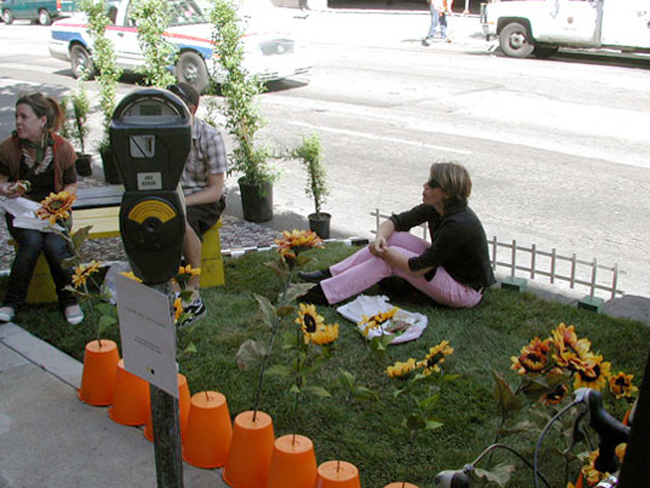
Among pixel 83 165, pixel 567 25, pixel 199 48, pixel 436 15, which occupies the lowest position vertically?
pixel 83 165

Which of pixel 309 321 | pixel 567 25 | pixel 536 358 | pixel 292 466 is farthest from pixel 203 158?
pixel 567 25

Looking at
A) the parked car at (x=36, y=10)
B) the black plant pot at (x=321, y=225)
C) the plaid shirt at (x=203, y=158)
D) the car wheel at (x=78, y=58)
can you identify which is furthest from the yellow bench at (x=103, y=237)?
the parked car at (x=36, y=10)

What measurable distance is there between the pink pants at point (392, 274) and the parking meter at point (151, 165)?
2654 millimetres

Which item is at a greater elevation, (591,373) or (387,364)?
(591,373)

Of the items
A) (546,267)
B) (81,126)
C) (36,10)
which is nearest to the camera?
(546,267)

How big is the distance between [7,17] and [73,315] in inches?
1123

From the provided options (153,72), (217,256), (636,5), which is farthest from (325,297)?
(636,5)

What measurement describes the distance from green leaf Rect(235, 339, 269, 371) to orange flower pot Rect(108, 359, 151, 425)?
0.82 m

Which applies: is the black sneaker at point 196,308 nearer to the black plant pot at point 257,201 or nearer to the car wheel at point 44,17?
the black plant pot at point 257,201

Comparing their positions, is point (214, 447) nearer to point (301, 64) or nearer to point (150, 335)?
point (150, 335)

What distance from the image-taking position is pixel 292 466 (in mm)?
3068

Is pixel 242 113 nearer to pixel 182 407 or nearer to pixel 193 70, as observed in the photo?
pixel 182 407

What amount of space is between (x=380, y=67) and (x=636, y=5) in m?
5.10

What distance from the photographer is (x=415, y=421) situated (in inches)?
111
